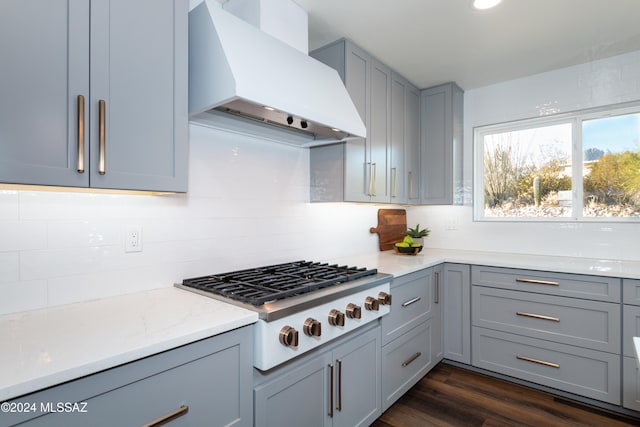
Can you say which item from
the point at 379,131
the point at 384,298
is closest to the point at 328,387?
the point at 384,298

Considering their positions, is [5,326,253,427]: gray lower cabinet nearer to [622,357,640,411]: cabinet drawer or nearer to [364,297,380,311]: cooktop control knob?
[364,297,380,311]: cooktop control knob

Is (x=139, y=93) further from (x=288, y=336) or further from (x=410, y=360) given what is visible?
(x=410, y=360)

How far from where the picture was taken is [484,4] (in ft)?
6.11

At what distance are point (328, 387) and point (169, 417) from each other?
775 mm

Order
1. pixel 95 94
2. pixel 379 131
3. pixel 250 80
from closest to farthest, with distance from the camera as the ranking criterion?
pixel 95 94
pixel 250 80
pixel 379 131

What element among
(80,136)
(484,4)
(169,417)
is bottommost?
(169,417)

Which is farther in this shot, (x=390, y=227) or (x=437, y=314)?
(x=390, y=227)

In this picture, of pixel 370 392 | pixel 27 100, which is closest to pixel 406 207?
pixel 370 392

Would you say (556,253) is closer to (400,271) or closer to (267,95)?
(400,271)

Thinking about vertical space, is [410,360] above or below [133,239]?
below

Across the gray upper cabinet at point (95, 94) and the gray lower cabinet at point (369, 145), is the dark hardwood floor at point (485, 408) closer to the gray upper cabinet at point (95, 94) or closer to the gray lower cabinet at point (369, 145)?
the gray lower cabinet at point (369, 145)

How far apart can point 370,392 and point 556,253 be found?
201 cm

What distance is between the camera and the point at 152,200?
5.18ft

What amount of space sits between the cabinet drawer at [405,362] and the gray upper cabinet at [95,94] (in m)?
1.55
